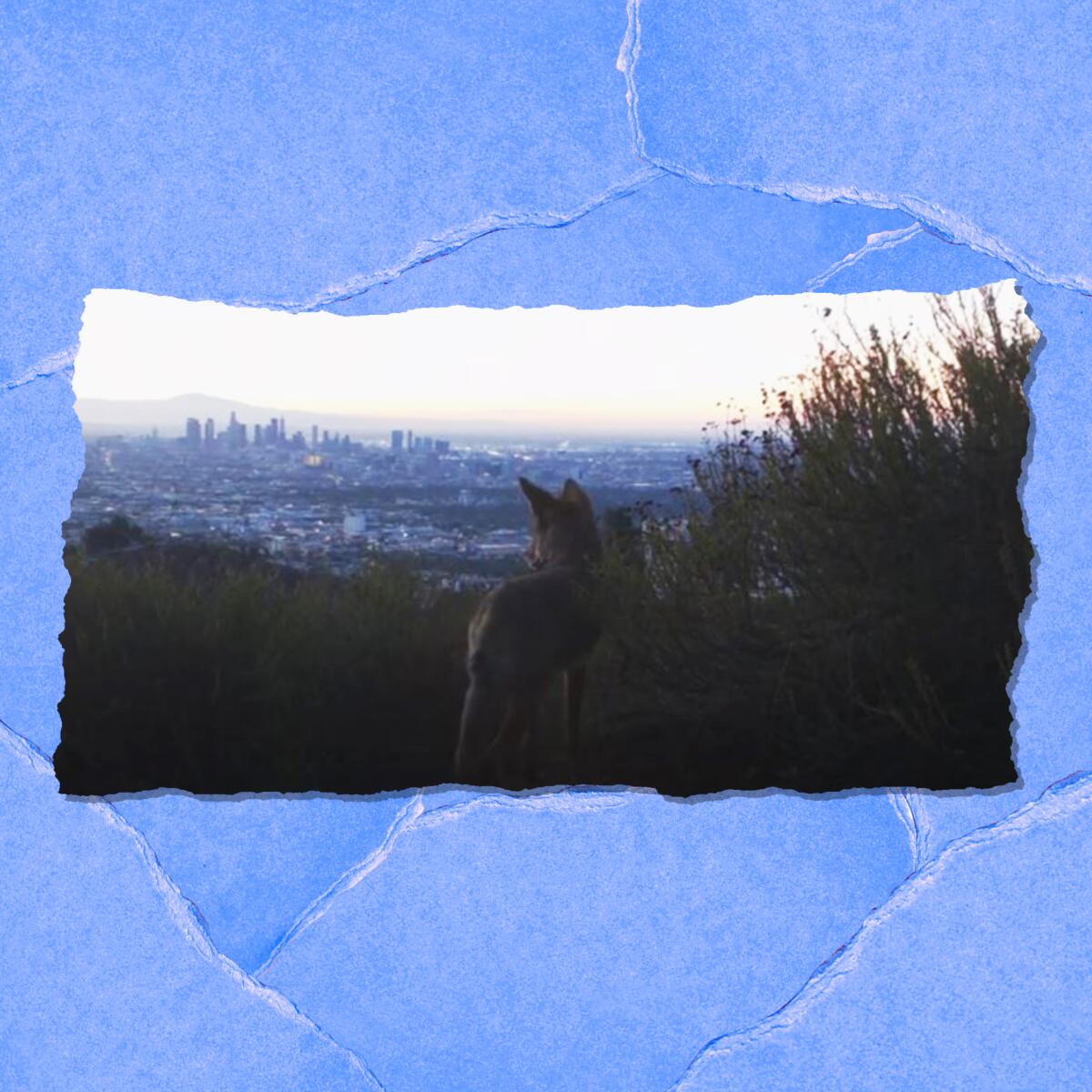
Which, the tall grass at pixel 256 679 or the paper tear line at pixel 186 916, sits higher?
the tall grass at pixel 256 679

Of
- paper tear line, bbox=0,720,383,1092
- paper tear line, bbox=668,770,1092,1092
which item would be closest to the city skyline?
paper tear line, bbox=0,720,383,1092

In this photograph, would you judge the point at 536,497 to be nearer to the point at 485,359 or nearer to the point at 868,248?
the point at 485,359

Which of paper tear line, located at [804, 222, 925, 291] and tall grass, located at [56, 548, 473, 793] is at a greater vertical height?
paper tear line, located at [804, 222, 925, 291]

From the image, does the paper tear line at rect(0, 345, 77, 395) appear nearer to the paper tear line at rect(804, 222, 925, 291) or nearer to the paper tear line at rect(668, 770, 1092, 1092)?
the paper tear line at rect(804, 222, 925, 291)

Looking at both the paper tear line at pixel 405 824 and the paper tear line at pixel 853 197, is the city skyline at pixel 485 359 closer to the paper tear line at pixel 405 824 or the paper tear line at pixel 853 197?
the paper tear line at pixel 853 197

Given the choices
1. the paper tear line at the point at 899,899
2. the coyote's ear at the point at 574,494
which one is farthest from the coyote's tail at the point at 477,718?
the paper tear line at the point at 899,899

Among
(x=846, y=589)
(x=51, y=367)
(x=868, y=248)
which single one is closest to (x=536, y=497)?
(x=846, y=589)

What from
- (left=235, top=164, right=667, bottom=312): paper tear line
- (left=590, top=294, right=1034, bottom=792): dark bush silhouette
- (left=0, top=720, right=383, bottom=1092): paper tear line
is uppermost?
(left=235, top=164, right=667, bottom=312): paper tear line
